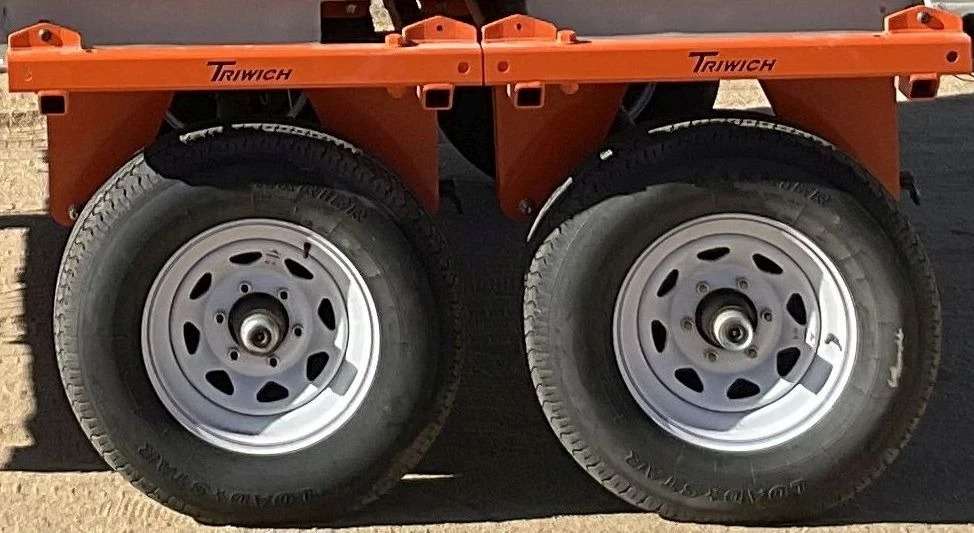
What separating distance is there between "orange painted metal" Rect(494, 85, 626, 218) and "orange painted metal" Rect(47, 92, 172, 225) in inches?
36.5

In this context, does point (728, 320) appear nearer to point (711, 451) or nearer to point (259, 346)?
point (711, 451)

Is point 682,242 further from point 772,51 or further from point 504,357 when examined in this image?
point 504,357

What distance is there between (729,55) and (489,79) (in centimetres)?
62

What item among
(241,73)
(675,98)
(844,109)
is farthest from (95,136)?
(675,98)

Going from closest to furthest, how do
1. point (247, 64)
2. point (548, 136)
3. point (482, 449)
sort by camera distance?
point (247, 64), point (548, 136), point (482, 449)

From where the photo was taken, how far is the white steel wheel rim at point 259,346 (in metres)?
4.24

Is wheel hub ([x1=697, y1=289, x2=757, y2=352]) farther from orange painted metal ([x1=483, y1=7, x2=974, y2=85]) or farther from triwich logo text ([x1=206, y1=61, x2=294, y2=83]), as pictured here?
triwich logo text ([x1=206, y1=61, x2=294, y2=83])

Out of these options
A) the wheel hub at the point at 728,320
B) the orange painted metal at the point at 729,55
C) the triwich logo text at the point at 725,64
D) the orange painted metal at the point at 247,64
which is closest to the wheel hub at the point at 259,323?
the orange painted metal at the point at 247,64

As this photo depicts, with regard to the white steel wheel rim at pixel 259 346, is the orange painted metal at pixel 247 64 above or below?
above

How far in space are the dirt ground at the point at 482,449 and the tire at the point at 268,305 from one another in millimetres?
239

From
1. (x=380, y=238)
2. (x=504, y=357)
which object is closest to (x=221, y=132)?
(x=380, y=238)

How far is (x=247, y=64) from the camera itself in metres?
4.01

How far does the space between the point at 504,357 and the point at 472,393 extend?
0.98 feet

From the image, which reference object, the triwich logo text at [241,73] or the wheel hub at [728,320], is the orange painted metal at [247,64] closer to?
the triwich logo text at [241,73]
